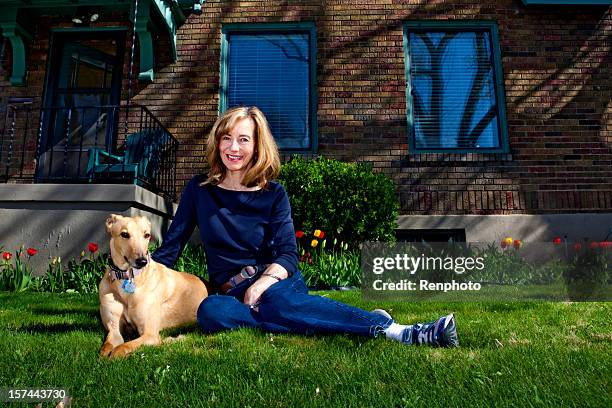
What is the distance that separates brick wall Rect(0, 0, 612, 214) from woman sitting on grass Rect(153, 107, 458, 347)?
4748mm

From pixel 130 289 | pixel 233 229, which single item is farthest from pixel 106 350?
pixel 233 229

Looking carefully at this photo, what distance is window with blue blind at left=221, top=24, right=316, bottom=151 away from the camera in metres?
7.90

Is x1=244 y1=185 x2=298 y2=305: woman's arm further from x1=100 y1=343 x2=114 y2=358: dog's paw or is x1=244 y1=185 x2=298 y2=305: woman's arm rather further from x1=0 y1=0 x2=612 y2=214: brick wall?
x1=0 y1=0 x2=612 y2=214: brick wall

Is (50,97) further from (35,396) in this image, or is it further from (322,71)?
(35,396)

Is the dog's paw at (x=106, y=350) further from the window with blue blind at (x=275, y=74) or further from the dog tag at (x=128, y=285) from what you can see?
the window with blue blind at (x=275, y=74)

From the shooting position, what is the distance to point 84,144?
25.9 ft

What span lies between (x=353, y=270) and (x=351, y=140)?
109 inches

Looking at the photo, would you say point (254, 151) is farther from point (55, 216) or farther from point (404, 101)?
point (404, 101)

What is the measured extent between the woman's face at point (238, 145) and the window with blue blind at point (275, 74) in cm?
499

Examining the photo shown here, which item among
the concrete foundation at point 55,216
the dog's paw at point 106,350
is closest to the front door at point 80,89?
the concrete foundation at point 55,216

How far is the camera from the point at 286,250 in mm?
2809

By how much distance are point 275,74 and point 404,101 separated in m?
2.34

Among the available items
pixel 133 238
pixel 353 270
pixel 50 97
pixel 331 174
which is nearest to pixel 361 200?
pixel 331 174

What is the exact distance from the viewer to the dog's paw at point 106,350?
216cm
